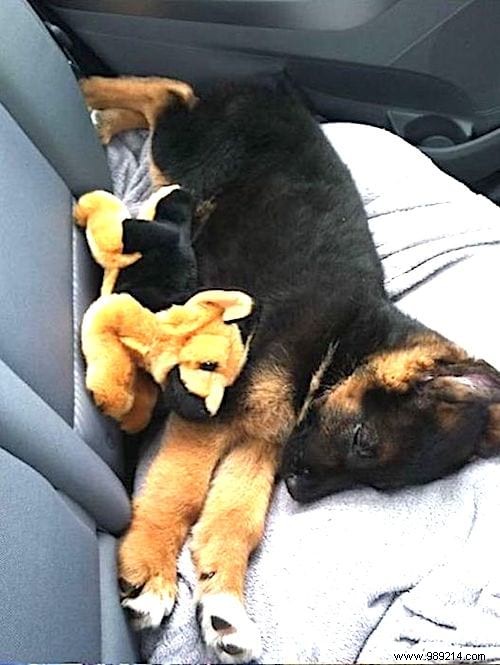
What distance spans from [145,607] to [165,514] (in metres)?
0.19

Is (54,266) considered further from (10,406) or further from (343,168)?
(343,168)

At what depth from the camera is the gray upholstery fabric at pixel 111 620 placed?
5.70ft

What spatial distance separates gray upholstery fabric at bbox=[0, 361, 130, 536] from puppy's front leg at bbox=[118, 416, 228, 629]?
63mm

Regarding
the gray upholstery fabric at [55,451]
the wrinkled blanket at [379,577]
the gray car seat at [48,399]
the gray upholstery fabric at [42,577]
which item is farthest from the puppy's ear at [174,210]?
the gray upholstery fabric at [42,577]

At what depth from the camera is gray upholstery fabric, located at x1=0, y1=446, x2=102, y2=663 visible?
4.86 feet

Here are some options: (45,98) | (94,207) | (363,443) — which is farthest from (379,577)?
(45,98)

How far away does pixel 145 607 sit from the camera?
183cm

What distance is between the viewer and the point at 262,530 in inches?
78.6

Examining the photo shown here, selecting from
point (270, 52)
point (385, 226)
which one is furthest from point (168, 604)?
point (270, 52)

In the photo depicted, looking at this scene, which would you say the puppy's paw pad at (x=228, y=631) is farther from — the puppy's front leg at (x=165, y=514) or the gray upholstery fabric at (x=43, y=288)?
the gray upholstery fabric at (x=43, y=288)

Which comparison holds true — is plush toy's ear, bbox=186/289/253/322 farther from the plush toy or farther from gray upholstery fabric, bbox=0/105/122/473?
gray upholstery fabric, bbox=0/105/122/473

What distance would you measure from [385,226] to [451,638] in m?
0.98

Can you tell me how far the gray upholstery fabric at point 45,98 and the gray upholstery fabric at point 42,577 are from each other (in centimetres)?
75

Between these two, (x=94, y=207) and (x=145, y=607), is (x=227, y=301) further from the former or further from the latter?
(x=145, y=607)
